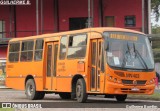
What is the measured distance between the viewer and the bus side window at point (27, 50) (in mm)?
26078

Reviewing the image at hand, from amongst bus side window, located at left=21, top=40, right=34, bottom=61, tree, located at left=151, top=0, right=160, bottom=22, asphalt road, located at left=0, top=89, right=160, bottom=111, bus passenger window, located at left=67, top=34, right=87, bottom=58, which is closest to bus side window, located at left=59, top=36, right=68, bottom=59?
bus passenger window, located at left=67, top=34, right=87, bottom=58

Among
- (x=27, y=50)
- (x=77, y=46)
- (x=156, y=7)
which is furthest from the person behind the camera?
(x=156, y=7)

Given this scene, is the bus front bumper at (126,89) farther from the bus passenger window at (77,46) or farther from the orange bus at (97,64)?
the bus passenger window at (77,46)

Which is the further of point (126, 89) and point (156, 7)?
point (156, 7)

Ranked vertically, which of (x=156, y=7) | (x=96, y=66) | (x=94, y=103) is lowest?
(x=94, y=103)

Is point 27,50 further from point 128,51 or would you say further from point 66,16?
point 66,16

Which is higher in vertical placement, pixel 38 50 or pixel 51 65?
pixel 38 50

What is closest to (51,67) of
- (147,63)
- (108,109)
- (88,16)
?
(147,63)

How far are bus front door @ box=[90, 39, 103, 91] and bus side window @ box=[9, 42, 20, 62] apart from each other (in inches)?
276

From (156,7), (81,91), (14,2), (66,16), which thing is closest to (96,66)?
(81,91)

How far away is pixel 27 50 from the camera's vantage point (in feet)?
86.4

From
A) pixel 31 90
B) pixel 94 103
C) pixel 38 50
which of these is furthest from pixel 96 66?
pixel 31 90

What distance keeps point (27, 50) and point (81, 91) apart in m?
5.82

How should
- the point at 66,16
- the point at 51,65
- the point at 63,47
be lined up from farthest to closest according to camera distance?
the point at 66,16, the point at 51,65, the point at 63,47
